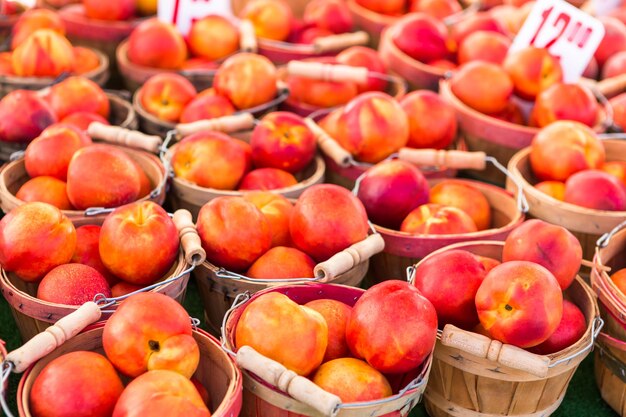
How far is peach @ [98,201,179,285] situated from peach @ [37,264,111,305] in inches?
2.5

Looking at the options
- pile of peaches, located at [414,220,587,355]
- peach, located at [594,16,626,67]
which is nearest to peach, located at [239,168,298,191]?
pile of peaches, located at [414,220,587,355]

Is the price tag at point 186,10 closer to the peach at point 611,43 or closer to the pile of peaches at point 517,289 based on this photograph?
the peach at point 611,43

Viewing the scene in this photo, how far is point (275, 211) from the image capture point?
6.45 ft

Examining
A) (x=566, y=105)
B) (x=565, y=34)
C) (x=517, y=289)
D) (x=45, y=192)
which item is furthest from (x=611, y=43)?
(x=45, y=192)

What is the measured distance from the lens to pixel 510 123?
269 centimetres

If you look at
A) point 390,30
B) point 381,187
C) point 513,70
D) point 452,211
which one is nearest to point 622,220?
point 452,211

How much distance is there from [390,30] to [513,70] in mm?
652

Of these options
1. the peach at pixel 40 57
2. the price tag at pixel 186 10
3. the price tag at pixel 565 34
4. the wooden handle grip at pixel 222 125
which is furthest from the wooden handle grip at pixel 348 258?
the price tag at pixel 186 10

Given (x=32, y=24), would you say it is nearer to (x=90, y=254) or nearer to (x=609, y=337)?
(x=90, y=254)

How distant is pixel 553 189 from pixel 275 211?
0.91 metres

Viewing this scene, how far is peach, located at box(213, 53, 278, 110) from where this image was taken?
2.62 m

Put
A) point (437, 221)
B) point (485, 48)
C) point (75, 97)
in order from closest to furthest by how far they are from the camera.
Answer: point (437, 221) → point (75, 97) → point (485, 48)

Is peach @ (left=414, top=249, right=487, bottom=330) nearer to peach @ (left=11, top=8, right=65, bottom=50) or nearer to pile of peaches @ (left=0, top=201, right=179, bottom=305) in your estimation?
pile of peaches @ (left=0, top=201, right=179, bottom=305)

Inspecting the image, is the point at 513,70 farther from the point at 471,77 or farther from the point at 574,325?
the point at 574,325
